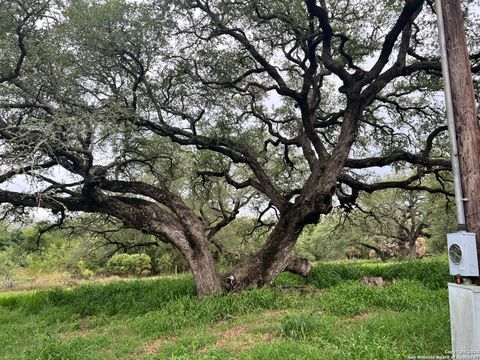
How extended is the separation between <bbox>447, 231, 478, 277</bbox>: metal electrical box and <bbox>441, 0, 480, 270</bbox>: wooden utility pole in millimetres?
273

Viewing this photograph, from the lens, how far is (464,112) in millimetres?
3674

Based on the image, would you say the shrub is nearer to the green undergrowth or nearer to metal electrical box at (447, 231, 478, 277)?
the green undergrowth

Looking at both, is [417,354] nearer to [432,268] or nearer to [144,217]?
[144,217]

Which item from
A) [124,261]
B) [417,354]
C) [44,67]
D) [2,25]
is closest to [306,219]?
[417,354]

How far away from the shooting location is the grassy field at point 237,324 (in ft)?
13.2

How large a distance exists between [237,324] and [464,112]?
4.28 metres

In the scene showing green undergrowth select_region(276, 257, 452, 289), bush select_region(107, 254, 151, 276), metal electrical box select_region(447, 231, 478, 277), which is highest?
metal electrical box select_region(447, 231, 478, 277)

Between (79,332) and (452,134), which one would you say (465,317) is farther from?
(79,332)

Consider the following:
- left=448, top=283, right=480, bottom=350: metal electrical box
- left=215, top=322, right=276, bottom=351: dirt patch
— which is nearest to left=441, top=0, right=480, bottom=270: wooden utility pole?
left=448, top=283, right=480, bottom=350: metal electrical box

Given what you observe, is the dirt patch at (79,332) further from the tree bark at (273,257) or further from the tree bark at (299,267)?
the tree bark at (299,267)

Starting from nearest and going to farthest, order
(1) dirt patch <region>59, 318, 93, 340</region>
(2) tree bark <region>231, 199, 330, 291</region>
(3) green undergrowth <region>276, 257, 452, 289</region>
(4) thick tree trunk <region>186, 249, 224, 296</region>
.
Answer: (1) dirt patch <region>59, 318, 93, 340</region>
(4) thick tree trunk <region>186, 249, 224, 296</region>
(2) tree bark <region>231, 199, 330, 291</region>
(3) green undergrowth <region>276, 257, 452, 289</region>

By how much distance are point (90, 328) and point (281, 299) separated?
12.4 feet

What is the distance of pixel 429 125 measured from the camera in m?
10.0

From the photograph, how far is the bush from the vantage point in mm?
22953
